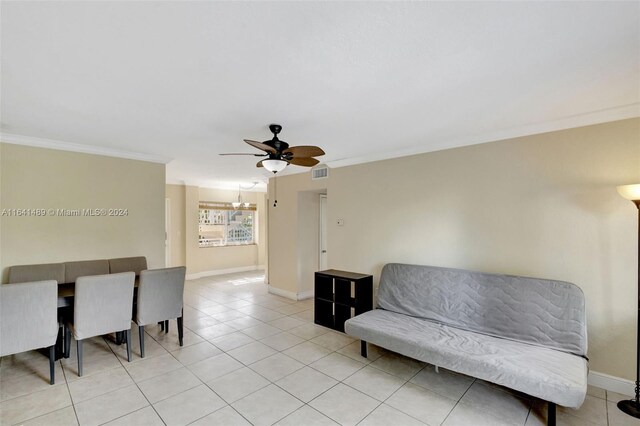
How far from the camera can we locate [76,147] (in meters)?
3.90

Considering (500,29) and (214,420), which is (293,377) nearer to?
(214,420)

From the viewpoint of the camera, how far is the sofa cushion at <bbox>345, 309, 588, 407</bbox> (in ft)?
6.95

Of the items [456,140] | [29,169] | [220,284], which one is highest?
[456,140]

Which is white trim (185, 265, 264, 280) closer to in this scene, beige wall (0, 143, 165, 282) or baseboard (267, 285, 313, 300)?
baseboard (267, 285, 313, 300)

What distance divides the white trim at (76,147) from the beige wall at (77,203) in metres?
0.06

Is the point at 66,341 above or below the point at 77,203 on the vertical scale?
below

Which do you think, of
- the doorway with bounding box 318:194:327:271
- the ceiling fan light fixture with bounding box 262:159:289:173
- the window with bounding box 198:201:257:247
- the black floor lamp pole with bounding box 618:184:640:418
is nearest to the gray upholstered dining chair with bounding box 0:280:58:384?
the ceiling fan light fixture with bounding box 262:159:289:173

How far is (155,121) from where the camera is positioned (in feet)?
9.84

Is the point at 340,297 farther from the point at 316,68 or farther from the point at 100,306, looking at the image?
the point at 316,68

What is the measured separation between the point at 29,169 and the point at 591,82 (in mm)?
5841

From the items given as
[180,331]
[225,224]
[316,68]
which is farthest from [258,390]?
[225,224]

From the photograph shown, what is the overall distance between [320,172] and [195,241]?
4.23 m

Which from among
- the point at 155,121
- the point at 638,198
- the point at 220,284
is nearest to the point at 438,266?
the point at 638,198

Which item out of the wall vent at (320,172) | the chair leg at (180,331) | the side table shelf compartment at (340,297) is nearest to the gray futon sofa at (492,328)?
the side table shelf compartment at (340,297)
